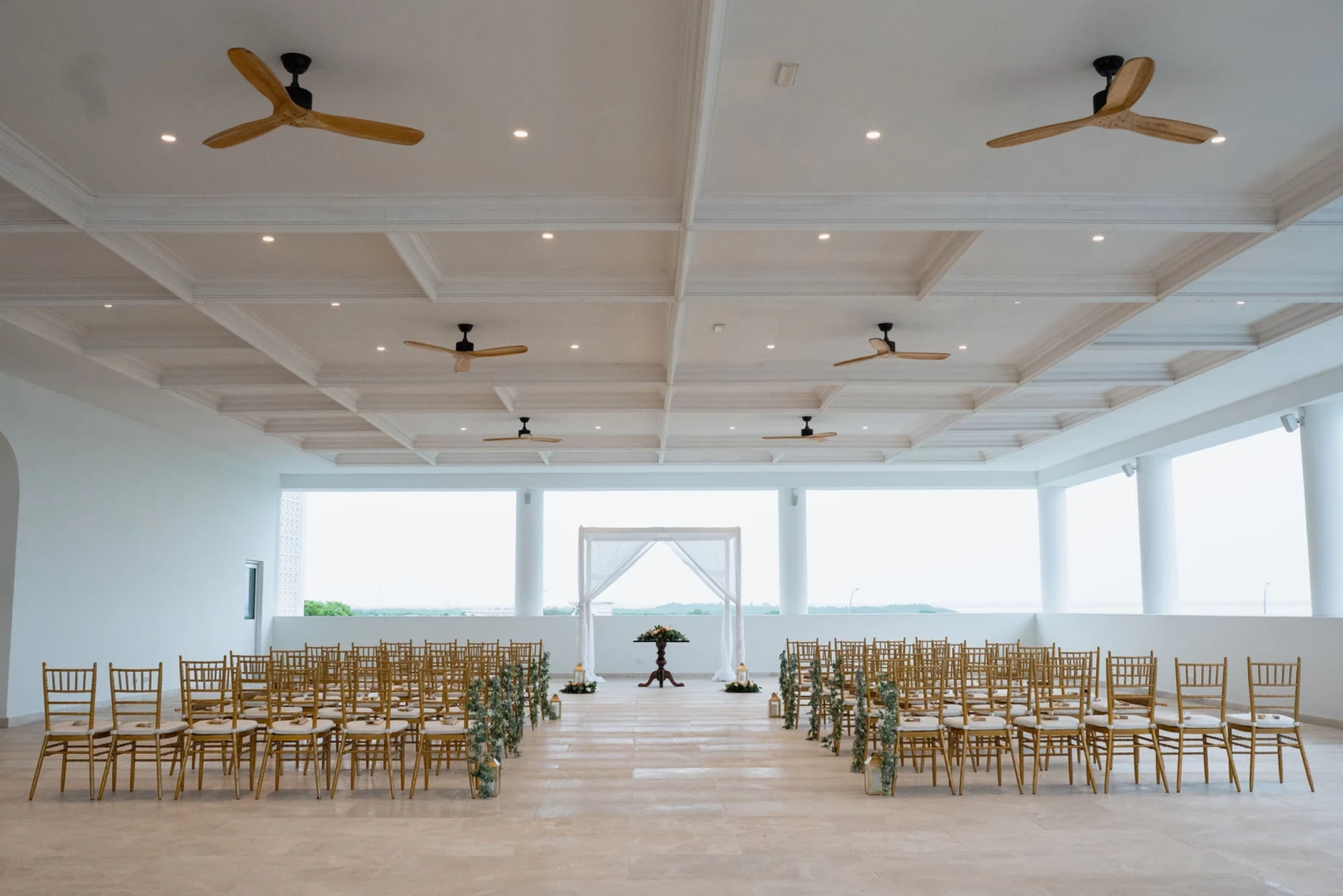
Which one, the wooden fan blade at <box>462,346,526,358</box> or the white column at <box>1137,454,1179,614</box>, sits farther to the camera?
the white column at <box>1137,454,1179,614</box>

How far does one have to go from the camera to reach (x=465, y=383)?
11.5m

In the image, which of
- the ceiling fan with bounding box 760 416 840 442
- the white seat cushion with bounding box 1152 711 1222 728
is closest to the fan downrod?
the white seat cushion with bounding box 1152 711 1222 728

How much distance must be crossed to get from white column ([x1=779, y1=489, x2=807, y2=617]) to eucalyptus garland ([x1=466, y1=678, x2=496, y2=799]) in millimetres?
12624

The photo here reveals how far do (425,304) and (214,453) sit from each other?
30.4ft

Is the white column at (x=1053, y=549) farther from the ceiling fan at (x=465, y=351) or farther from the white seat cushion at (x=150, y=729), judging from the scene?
the white seat cushion at (x=150, y=729)

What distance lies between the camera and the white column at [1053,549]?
1959 centimetres

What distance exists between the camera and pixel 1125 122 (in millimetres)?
4793

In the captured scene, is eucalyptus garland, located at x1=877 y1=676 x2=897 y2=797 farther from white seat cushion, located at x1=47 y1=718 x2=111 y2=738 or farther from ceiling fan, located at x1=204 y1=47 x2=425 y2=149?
white seat cushion, located at x1=47 y1=718 x2=111 y2=738

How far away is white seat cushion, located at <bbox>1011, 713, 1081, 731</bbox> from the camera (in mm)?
7613

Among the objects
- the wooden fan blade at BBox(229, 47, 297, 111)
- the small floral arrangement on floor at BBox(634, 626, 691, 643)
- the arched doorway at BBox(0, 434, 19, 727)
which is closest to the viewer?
the wooden fan blade at BBox(229, 47, 297, 111)

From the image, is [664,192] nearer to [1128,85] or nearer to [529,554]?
[1128,85]

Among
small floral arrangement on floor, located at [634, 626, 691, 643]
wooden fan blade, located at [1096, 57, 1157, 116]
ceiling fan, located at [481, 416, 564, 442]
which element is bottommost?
small floral arrangement on floor, located at [634, 626, 691, 643]

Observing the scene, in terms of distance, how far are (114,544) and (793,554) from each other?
11.5 m

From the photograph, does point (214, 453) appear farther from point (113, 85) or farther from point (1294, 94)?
point (1294, 94)
